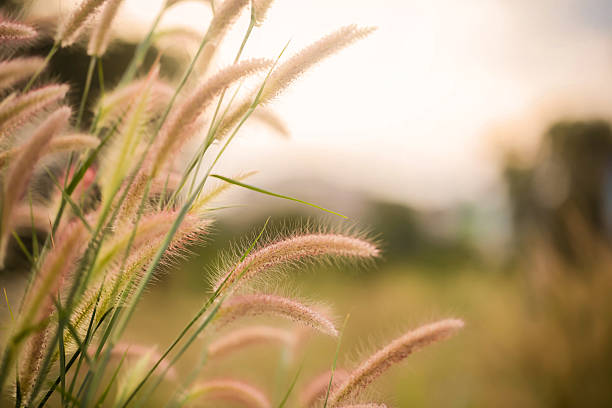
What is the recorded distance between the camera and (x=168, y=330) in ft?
15.5

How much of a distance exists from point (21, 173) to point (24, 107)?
27cm

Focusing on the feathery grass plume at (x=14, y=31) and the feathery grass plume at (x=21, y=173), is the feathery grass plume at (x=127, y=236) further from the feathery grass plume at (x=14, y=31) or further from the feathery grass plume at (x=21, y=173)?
the feathery grass plume at (x=14, y=31)

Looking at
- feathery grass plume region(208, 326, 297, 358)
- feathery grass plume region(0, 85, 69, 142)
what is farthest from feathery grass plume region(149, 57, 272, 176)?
feathery grass plume region(208, 326, 297, 358)

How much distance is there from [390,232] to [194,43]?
40.6 feet

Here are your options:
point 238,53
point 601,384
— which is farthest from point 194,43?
point 601,384

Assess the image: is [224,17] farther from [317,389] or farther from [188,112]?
[317,389]

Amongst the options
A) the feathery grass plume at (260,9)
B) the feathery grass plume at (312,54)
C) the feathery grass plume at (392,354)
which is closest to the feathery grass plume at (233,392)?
the feathery grass plume at (392,354)

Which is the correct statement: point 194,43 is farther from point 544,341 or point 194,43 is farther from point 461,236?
point 461,236

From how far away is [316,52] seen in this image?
698mm

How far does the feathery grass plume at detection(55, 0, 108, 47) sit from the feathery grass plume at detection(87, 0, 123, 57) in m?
0.02

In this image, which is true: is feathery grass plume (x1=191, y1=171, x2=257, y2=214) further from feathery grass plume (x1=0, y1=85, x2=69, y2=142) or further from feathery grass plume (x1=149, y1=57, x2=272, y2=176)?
feathery grass plume (x1=0, y1=85, x2=69, y2=142)

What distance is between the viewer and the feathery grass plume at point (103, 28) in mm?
852

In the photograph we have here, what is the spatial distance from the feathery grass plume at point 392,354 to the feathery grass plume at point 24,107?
0.69 meters

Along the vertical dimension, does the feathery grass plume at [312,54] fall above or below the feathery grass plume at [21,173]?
above
